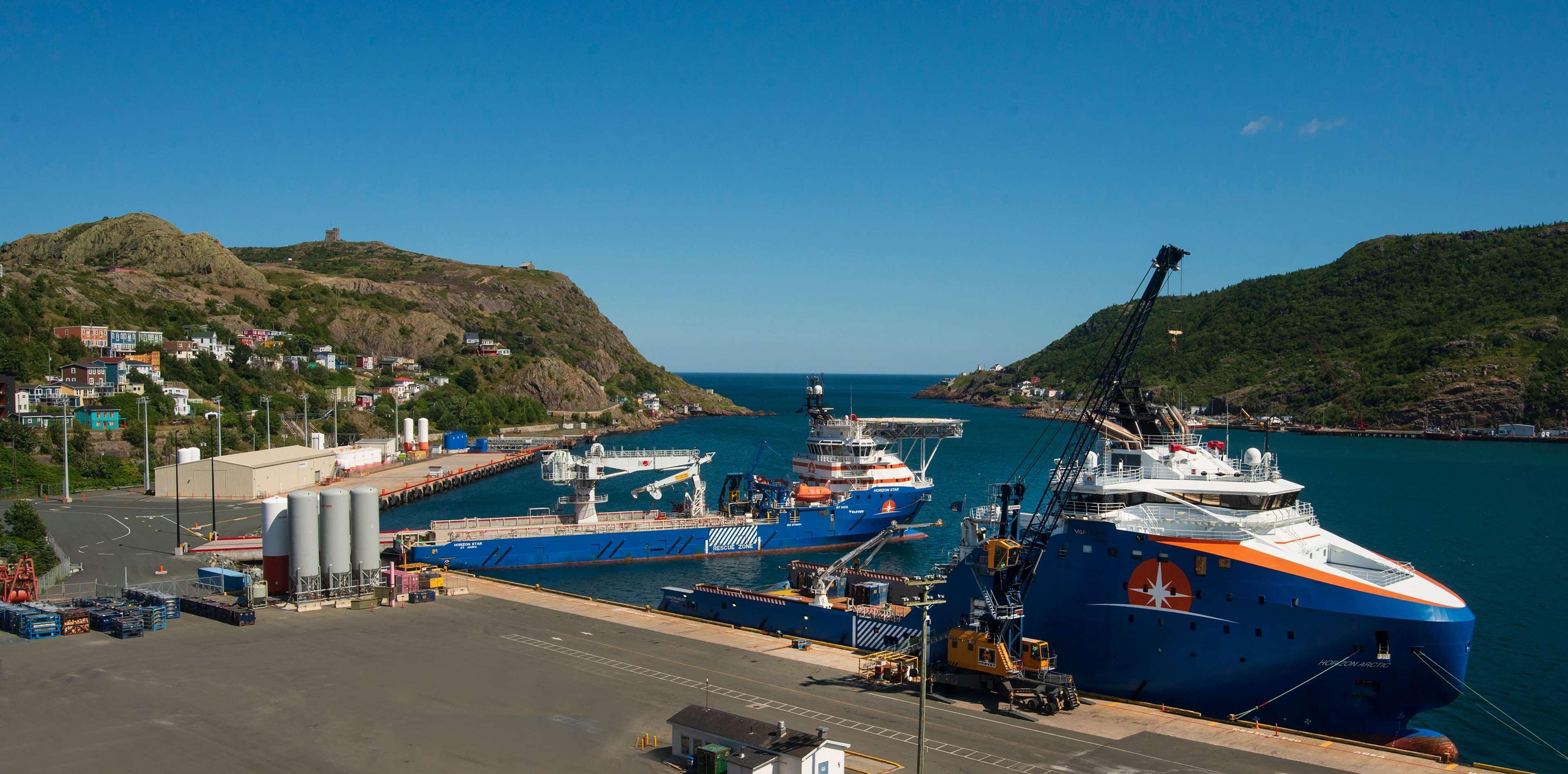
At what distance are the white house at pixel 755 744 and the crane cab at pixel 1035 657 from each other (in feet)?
19.8

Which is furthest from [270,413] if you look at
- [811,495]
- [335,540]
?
[335,540]

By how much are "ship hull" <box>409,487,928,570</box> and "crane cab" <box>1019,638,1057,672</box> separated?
30.8 metres

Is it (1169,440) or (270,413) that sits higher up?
(270,413)

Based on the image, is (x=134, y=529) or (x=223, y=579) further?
(x=134, y=529)

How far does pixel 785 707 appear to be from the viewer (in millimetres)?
23312

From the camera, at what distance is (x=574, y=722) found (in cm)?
2208

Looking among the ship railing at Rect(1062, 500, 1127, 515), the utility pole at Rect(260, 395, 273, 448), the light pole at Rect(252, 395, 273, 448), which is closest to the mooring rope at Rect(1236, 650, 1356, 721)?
the ship railing at Rect(1062, 500, 1127, 515)

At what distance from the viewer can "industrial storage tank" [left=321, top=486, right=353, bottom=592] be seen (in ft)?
113

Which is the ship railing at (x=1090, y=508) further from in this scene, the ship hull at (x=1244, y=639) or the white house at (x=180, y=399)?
the white house at (x=180, y=399)

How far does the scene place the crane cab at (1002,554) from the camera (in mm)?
25594

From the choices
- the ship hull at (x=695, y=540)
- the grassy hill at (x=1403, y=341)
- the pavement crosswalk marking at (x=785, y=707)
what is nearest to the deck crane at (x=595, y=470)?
the ship hull at (x=695, y=540)

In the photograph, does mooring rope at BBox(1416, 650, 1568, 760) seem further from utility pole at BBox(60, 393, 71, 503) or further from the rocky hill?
the rocky hill

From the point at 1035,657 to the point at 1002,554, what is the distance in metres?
3.03

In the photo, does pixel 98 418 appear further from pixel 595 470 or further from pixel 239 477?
pixel 595 470
